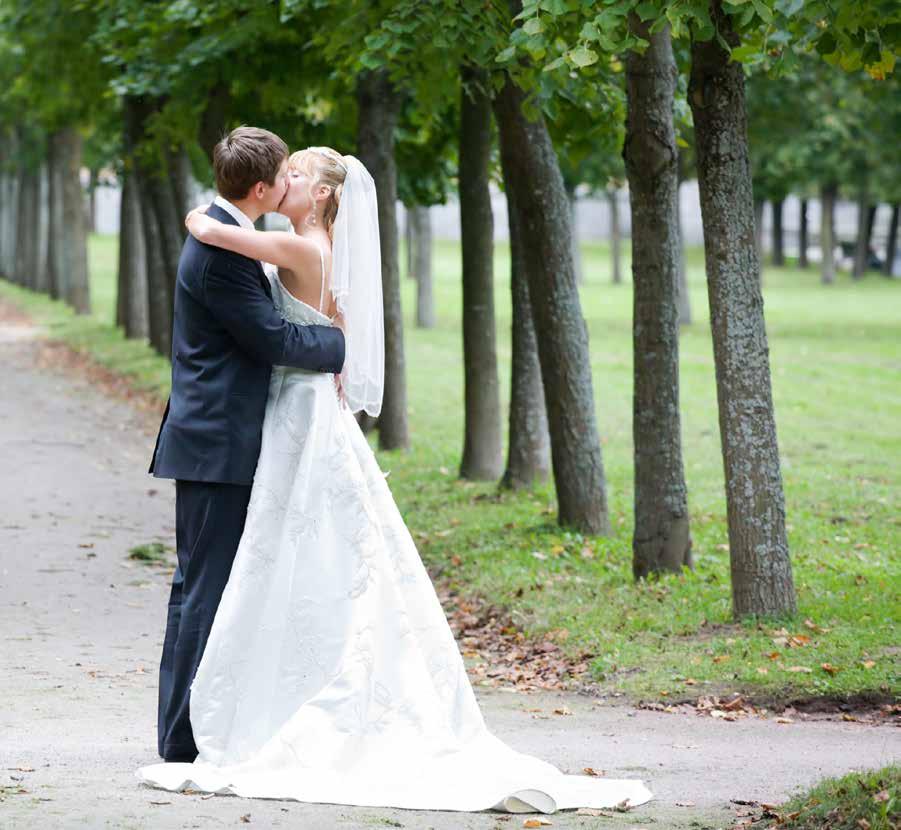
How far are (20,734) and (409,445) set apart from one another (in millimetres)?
10166

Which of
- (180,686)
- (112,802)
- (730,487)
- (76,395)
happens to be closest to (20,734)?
(180,686)

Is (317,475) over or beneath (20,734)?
over

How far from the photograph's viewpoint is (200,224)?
5199 millimetres

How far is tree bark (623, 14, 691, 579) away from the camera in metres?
8.88

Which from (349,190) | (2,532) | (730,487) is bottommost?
(2,532)

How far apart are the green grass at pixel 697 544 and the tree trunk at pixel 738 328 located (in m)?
0.39

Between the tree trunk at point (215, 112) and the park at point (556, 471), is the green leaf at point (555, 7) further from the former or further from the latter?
the tree trunk at point (215, 112)

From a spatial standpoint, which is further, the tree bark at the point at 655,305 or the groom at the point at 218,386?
the tree bark at the point at 655,305

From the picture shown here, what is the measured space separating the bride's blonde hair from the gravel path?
204cm

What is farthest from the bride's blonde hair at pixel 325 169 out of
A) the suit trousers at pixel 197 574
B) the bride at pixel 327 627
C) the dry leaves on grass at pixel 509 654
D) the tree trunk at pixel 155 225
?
the tree trunk at pixel 155 225

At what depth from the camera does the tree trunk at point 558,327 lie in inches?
430

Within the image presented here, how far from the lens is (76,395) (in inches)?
861

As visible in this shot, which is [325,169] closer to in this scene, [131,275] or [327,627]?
[327,627]

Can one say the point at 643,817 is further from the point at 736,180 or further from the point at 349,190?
the point at 736,180
